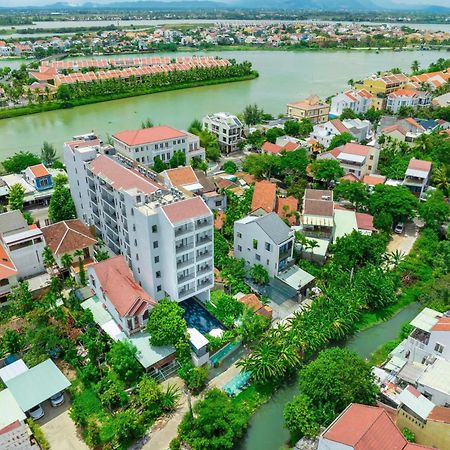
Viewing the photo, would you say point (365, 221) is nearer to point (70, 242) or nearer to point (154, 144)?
point (154, 144)

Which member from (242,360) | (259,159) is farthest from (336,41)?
(242,360)

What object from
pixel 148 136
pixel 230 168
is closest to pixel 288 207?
pixel 230 168

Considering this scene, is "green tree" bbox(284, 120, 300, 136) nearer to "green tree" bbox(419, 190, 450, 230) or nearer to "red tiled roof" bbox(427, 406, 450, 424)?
"green tree" bbox(419, 190, 450, 230)

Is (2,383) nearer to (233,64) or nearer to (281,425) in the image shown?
(281,425)

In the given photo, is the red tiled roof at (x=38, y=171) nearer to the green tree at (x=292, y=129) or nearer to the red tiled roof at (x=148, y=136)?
the red tiled roof at (x=148, y=136)

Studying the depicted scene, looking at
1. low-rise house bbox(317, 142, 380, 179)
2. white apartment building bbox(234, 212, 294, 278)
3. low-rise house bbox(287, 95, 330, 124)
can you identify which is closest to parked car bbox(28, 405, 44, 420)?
white apartment building bbox(234, 212, 294, 278)

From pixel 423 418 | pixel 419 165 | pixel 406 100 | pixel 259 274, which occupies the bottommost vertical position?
pixel 259 274
